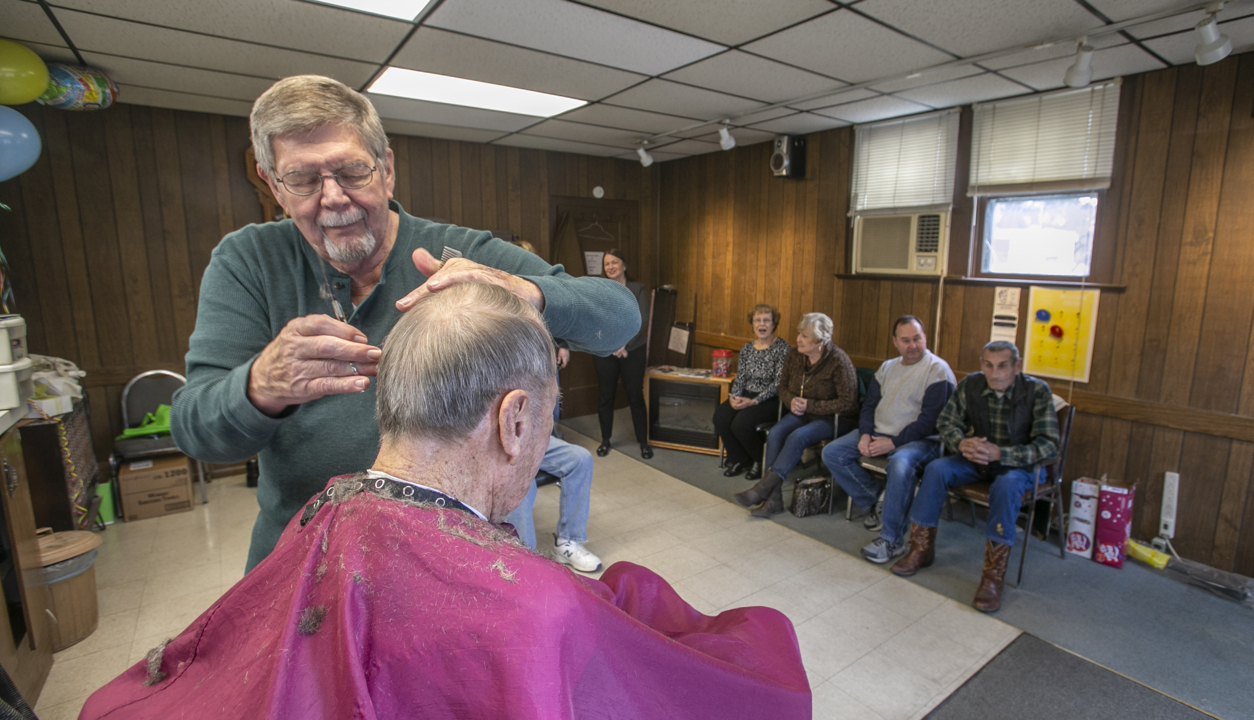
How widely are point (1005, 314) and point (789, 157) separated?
75.5 inches

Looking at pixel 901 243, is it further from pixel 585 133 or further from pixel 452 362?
pixel 452 362

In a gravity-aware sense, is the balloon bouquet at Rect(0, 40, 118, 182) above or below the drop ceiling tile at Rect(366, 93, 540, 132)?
below

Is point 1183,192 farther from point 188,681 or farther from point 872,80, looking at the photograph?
point 188,681

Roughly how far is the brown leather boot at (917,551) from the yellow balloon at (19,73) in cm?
456

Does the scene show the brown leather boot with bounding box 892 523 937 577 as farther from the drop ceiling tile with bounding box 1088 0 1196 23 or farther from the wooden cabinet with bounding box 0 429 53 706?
the wooden cabinet with bounding box 0 429 53 706

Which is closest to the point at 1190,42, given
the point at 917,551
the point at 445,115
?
the point at 917,551

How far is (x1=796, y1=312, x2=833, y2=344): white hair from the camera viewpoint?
12.8ft

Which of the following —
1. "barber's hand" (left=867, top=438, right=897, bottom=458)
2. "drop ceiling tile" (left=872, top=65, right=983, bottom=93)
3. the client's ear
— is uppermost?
"drop ceiling tile" (left=872, top=65, right=983, bottom=93)

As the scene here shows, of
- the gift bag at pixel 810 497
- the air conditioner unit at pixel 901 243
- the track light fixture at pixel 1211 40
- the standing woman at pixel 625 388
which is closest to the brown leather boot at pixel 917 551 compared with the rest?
the gift bag at pixel 810 497

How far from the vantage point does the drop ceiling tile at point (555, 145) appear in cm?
496

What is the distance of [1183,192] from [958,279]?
3.66ft

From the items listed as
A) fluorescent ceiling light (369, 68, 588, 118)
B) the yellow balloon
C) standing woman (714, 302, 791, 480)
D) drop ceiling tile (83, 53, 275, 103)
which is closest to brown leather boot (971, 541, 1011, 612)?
standing woman (714, 302, 791, 480)

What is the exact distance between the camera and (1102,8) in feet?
7.36

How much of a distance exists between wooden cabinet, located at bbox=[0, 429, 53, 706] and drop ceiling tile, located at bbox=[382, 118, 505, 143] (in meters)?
2.98
